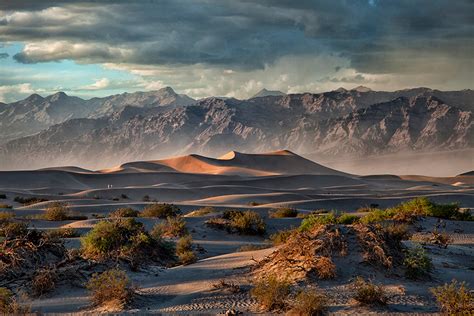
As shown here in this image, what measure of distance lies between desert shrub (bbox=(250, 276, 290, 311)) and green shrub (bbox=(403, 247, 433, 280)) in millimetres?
3002

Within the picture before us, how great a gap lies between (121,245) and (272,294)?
6577 mm

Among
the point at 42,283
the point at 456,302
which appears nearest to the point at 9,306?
the point at 42,283

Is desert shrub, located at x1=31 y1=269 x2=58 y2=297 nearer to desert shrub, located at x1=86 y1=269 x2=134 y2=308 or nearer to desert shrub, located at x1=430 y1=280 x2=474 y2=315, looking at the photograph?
desert shrub, located at x1=86 y1=269 x2=134 y2=308

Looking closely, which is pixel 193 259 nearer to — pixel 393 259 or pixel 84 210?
pixel 393 259

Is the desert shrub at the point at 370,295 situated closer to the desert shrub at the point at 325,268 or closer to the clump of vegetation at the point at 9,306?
the desert shrub at the point at 325,268

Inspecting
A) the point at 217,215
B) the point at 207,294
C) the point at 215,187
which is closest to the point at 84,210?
the point at 217,215

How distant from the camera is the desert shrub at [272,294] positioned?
1210cm

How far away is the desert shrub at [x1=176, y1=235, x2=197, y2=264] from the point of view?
711 inches

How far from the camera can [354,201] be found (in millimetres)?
44062

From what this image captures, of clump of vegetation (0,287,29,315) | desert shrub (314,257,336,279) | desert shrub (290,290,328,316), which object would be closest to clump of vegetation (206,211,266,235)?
desert shrub (314,257,336,279)

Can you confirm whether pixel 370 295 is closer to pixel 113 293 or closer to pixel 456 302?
pixel 456 302

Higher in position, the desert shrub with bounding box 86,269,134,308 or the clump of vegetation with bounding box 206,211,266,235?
the desert shrub with bounding box 86,269,134,308

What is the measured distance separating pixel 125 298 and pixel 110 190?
47.1 meters

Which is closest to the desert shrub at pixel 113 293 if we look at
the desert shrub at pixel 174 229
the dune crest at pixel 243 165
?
the desert shrub at pixel 174 229
